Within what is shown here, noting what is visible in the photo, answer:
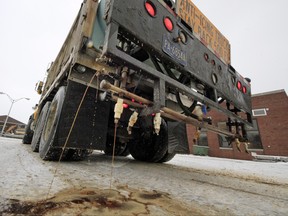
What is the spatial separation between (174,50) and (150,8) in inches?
21.9

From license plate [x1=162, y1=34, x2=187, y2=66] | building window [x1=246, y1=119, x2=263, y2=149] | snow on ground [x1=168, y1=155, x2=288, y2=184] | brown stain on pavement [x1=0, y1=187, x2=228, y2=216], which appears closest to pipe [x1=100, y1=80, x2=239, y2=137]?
license plate [x1=162, y1=34, x2=187, y2=66]

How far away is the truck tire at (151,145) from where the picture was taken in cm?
361

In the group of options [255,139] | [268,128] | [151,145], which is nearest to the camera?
[151,145]

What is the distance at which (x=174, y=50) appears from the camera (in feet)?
6.55

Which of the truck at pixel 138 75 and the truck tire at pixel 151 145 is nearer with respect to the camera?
the truck at pixel 138 75

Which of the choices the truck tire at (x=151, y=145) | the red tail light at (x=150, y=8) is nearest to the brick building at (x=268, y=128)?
the truck tire at (x=151, y=145)

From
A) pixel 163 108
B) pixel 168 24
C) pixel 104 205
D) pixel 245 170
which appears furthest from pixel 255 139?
pixel 104 205

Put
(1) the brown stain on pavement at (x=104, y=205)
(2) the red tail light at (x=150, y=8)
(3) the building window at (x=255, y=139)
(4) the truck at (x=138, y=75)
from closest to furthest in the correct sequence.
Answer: (1) the brown stain on pavement at (x=104, y=205), (4) the truck at (x=138, y=75), (2) the red tail light at (x=150, y=8), (3) the building window at (x=255, y=139)

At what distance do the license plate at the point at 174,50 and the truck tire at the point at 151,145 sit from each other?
1.72 meters

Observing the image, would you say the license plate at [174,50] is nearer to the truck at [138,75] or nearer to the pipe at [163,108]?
the truck at [138,75]

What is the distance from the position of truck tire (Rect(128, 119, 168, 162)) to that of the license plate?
1.72m

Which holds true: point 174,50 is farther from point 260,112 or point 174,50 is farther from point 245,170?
point 260,112

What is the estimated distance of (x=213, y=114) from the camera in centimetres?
1514

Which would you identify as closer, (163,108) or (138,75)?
(163,108)
